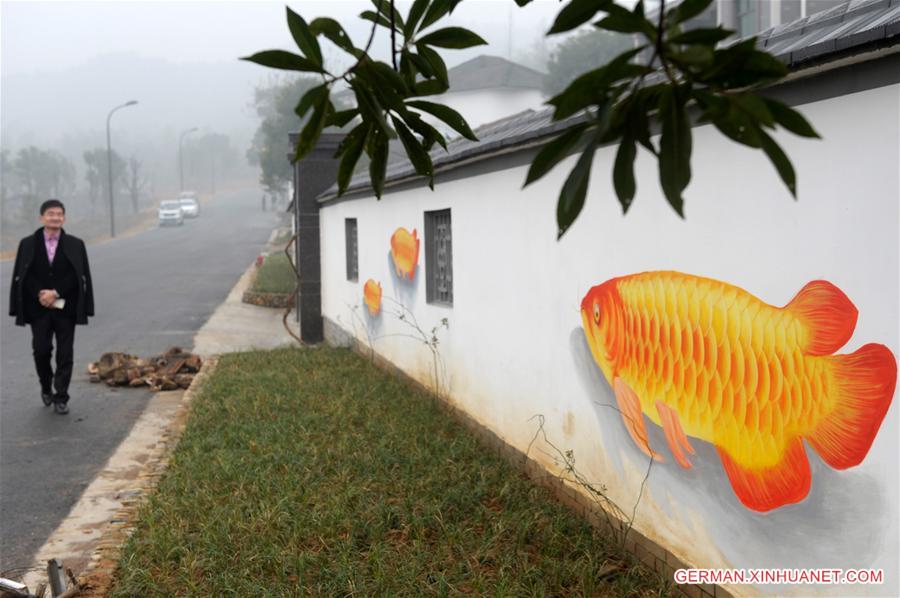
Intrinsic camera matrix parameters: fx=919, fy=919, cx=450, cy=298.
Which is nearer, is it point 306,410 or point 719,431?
point 719,431

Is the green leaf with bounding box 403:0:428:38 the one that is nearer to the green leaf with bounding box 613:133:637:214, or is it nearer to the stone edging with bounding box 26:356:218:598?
the green leaf with bounding box 613:133:637:214

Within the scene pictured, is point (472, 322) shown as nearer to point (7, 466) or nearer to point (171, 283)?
point (7, 466)

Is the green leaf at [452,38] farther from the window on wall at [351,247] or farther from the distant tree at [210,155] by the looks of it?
the distant tree at [210,155]

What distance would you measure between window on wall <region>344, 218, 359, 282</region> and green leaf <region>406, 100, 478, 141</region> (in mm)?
10671

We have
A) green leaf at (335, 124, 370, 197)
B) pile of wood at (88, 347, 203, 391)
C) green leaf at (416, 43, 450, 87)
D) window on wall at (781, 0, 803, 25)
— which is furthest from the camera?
window on wall at (781, 0, 803, 25)

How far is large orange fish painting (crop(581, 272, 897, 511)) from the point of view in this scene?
10.2 ft

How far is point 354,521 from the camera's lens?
198 inches

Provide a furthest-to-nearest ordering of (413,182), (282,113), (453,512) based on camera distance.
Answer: (282,113), (413,182), (453,512)

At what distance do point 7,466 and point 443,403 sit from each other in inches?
138

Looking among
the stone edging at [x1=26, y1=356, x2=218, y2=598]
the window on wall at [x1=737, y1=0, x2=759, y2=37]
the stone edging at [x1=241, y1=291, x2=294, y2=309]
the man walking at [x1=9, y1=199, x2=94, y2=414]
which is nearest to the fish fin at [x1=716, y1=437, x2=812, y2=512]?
the stone edging at [x1=26, y1=356, x2=218, y2=598]

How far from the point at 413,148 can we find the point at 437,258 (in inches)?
265

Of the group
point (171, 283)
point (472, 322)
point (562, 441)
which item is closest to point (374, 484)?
point (562, 441)

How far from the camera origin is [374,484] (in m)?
5.74

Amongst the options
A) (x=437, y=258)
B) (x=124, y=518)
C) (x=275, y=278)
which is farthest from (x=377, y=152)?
(x=275, y=278)
